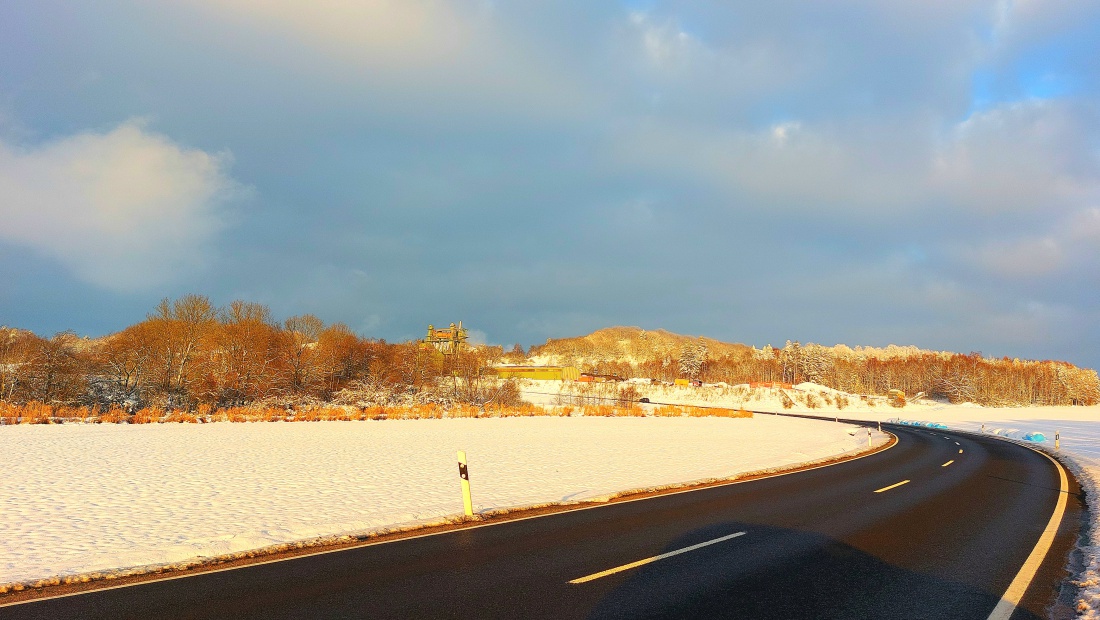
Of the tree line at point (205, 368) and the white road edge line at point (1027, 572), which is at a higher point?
the tree line at point (205, 368)

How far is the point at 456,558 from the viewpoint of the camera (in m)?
7.95

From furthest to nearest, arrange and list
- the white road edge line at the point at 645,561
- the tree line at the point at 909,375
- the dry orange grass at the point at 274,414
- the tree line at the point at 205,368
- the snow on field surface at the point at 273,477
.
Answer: the tree line at the point at 909,375, the tree line at the point at 205,368, the dry orange grass at the point at 274,414, the snow on field surface at the point at 273,477, the white road edge line at the point at 645,561

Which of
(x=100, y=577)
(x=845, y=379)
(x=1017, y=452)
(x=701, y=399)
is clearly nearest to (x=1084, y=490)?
(x=1017, y=452)

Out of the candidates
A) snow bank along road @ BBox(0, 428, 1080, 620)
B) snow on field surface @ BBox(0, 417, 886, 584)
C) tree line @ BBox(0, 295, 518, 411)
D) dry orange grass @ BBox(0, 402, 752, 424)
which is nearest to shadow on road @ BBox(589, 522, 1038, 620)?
snow bank along road @ BBox(0, 428, 1080, 620)

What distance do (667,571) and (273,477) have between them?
12.6 metres

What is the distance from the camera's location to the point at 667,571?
23.8 ft

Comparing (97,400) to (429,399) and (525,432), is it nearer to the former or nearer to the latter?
(429,399)

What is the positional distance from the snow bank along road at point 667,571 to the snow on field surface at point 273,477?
1836 millimetres

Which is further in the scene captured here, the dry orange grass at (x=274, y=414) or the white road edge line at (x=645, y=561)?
the dry orange grass at (x=274, y=414)

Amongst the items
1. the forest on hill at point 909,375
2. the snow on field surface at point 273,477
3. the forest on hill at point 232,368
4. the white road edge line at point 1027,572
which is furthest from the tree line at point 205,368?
the forest on hill at point 909,375

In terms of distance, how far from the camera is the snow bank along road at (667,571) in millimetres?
5961

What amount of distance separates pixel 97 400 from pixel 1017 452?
198ft

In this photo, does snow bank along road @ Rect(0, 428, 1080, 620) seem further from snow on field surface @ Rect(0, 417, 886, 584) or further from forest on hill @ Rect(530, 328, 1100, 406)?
forest on hill @ Rect(530, 328, 1100, 406)

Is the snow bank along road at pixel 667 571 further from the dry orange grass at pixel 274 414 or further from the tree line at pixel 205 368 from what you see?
the tree line at pixel 205 368
